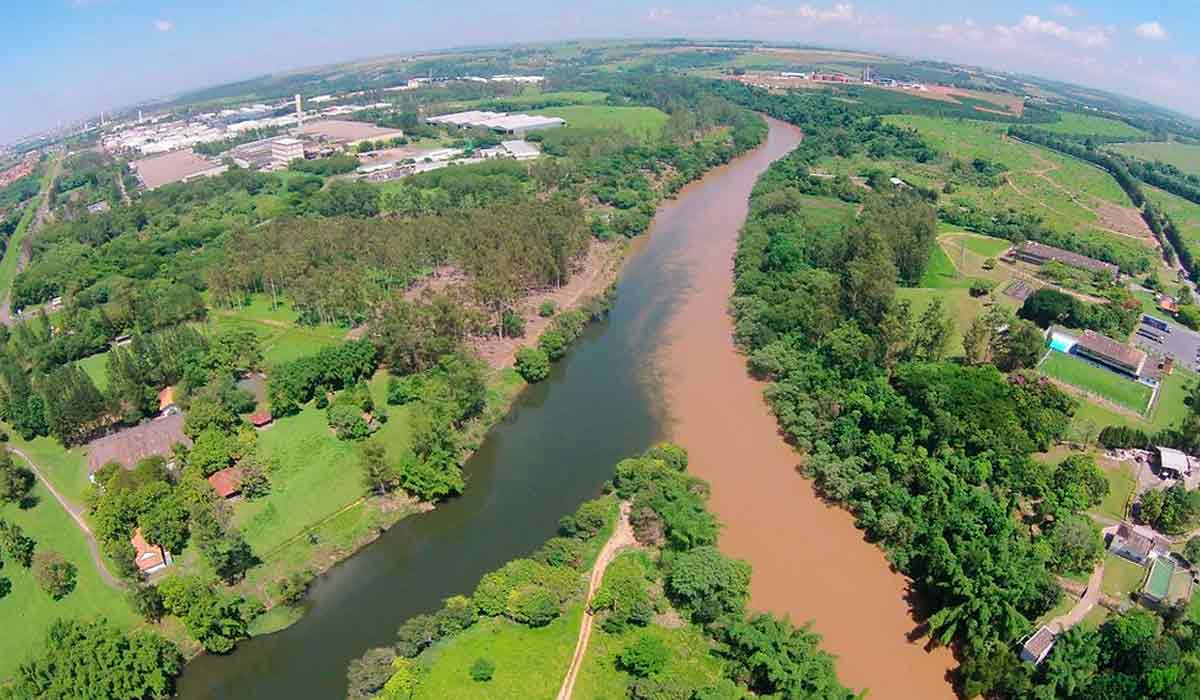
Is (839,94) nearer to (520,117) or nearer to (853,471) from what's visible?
(520,117)

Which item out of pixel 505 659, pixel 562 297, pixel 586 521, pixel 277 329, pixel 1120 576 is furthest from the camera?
pixel 562 297

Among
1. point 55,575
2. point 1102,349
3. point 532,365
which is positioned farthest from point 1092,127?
point 55,575

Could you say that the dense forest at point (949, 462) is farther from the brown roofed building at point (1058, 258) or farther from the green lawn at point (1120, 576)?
the brown roofed building at point (1058, 258)

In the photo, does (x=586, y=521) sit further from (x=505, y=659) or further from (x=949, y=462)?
(x=949, y=462)

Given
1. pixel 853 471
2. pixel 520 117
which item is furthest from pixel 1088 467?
pixel 520 117

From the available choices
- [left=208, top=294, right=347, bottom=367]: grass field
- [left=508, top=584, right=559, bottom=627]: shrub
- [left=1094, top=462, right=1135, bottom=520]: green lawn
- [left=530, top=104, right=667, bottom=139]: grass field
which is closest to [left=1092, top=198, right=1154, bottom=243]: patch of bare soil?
[left=1094, top=462, right=1135, bottom=520]: green lawn

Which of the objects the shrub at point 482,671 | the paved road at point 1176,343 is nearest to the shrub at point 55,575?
the shrub at point 482,671
